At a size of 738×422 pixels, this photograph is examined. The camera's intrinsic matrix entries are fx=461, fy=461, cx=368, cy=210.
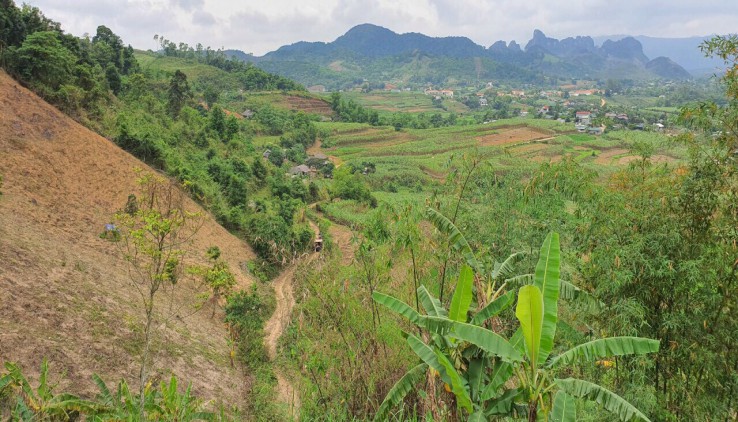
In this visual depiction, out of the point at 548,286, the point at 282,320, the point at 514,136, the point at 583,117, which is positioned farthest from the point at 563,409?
the point at 583,117

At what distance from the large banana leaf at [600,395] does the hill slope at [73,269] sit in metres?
6.78

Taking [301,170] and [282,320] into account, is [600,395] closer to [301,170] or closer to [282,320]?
[282,320]

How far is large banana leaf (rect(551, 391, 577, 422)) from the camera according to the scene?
290 centimetres

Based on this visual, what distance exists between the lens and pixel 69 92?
1681 centimetres

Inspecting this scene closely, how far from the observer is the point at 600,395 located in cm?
321

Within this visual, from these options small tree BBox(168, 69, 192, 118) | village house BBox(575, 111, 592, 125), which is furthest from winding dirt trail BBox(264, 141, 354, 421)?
village house BBox(575, 111, 592, 125)

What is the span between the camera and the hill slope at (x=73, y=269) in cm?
755

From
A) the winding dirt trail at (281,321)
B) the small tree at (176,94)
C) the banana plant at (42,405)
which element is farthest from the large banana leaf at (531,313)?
the small tree at (176,94)

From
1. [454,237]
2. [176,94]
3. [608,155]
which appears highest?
[176,94]

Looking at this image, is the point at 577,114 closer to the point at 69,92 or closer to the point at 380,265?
the point at 69,92

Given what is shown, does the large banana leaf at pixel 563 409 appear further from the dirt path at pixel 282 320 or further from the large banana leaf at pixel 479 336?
the dirt path at pixel 282 320

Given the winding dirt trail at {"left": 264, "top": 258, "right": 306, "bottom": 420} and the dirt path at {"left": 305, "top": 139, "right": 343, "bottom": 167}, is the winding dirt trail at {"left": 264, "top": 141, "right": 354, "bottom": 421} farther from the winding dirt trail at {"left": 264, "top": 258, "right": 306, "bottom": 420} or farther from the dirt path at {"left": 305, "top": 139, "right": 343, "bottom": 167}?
the dirt path at {"left": 305, "top": 139, "right": 343, "bottom": 167}

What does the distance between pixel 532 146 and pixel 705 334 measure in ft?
127

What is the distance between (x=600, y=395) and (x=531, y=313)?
31.2 inches
